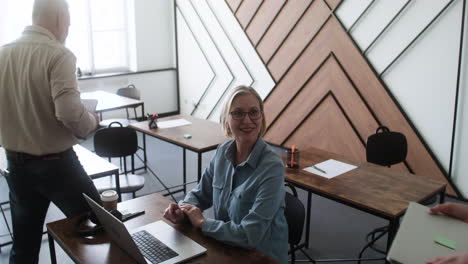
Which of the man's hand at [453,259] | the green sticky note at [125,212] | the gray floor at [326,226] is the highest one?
the man's hand at [453,259]

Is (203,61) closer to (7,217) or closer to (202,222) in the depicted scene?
(7,217)

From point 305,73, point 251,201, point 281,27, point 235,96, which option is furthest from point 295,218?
point 281,27

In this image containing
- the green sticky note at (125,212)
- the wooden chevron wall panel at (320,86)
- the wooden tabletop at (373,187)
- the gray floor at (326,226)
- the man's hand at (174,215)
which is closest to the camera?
the man's hand at (174,215)

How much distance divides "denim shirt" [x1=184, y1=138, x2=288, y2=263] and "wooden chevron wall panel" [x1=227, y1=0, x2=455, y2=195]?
2.76 metres

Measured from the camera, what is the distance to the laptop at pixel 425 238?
4.76 feet

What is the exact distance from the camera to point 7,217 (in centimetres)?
362

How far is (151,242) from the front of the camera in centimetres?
162

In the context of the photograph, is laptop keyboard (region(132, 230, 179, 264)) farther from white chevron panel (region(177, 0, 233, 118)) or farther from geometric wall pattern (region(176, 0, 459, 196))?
white chevron panel (region(177, 0, 233, 118))

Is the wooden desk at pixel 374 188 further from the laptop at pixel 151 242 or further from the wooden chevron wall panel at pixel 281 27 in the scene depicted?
the wooden chevron wall panel at pixel 281 27

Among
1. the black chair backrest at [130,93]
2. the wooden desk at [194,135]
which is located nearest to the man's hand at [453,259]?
the wooden desk at [194,135]

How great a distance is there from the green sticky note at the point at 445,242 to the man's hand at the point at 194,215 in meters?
0.85

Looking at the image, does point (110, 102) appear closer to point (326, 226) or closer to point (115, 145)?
point (115, 145)

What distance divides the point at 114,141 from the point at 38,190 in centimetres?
124

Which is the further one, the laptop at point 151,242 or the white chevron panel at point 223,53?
the white chevron panel at point 223,53
